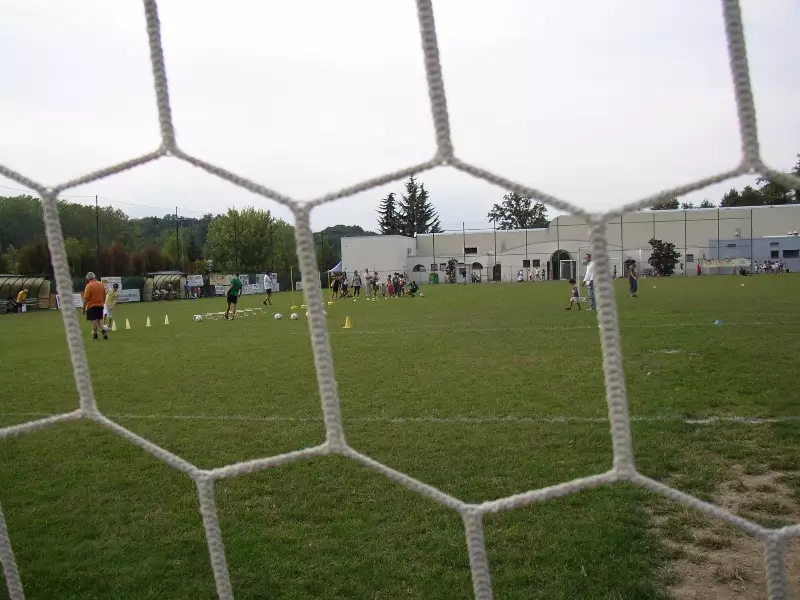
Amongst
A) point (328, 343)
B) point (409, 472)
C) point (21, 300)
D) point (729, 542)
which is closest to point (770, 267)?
point (21, 300)

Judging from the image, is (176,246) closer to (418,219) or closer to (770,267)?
(418,219)

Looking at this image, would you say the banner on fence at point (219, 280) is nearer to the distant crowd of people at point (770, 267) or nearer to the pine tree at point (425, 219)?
the pine tree at point (425, 219)

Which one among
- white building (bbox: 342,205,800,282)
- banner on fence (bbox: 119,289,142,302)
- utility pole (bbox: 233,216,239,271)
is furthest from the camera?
utility pole (bbox: 233,216,239,271)

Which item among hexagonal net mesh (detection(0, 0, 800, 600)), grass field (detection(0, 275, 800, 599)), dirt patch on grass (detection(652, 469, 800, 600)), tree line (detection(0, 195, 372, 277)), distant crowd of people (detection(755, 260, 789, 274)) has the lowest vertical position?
distant crowd of people (detection(755, 260, 789, 274))

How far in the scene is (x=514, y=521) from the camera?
3.16m

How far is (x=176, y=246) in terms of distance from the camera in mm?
39719

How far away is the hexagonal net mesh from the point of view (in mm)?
1688

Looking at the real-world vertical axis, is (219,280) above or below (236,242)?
below

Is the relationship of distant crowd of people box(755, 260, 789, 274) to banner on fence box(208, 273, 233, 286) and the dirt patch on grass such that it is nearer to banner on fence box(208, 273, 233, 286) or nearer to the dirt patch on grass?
banner on fence box(208, 273, 233, 286)

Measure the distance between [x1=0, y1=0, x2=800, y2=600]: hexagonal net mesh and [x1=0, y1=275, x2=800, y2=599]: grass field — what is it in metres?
0.87

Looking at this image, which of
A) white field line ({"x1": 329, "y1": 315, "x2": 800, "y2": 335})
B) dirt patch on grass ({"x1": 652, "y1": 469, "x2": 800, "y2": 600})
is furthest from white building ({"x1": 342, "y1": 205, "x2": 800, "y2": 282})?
dirt patch on grass ({"x1": 652, "y1": 469, "x2": 800, "y2": 600})

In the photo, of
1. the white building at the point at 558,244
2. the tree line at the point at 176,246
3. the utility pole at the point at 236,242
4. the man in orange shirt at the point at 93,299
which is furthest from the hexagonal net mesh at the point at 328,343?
the utility pole at the point at 236,242

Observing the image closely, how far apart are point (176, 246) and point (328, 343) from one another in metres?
40.1

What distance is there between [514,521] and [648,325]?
30.2ft
